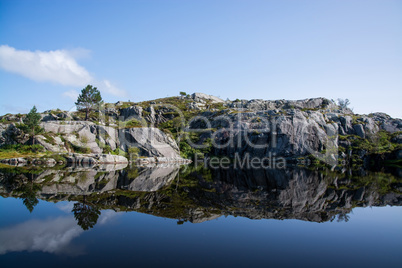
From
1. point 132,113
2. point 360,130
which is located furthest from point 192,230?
point 132,113

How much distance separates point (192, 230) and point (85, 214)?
20.1ft

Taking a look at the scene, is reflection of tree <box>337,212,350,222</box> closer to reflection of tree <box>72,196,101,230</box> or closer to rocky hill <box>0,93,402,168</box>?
reflection of tree <box>72,196,101,230</box>

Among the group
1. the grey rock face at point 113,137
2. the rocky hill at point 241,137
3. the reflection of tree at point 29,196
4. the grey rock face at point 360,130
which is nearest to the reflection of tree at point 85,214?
the reflection of tree at point 29,196

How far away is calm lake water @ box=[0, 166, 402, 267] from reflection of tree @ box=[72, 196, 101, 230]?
5cm

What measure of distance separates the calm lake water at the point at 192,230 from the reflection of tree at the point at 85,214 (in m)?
0.05

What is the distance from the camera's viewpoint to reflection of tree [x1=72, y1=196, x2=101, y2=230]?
10.7m

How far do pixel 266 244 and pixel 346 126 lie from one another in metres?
86.0

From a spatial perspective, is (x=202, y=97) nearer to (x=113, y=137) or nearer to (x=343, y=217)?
(x=113, y=137)

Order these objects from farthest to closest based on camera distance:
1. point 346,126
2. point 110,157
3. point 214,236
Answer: point 346,126 < point 110,157 < point 214,236

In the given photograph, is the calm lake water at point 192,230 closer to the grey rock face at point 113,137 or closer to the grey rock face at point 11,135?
the grey rock face at point 113,137

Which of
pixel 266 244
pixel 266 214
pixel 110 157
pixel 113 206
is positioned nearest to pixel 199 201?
pixel 266 214

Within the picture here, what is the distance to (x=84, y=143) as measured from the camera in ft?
195

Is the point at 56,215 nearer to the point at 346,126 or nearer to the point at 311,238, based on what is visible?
the point at 311,238

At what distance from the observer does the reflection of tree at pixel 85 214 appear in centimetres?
1071
